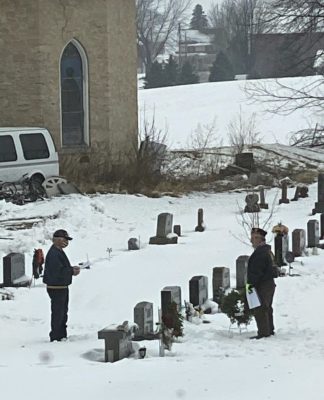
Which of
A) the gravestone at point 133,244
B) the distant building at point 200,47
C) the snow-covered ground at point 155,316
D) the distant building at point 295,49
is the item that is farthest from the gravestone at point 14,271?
the distant building at point 200,47

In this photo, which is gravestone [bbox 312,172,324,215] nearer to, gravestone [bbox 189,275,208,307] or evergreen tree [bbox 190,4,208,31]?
gravestone [bbox 189,275,208,307]

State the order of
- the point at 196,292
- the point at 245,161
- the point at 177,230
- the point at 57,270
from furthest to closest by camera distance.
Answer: the point at 245,161
the point at 177,230
the point at 196,292
the point at 57,270

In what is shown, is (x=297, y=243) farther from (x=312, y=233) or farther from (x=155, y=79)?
(x=155, y=79)

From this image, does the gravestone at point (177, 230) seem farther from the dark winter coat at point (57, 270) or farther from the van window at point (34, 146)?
the dark winter coat at point (57, 270)

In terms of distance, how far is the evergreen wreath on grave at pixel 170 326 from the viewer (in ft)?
32.1

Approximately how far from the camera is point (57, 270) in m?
10.9

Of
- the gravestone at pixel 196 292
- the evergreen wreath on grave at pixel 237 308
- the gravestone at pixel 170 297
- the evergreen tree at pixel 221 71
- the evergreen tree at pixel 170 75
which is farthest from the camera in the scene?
the evergreen tree at pixel 221 71

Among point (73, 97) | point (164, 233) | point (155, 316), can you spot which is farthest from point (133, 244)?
point (73, 97)

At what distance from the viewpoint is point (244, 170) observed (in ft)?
92.5

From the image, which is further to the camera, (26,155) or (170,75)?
(170,75)

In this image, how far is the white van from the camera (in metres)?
21.8

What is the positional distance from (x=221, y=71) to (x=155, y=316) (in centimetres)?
7264

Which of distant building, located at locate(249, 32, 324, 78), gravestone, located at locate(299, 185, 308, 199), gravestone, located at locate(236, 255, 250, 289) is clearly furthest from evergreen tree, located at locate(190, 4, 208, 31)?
gravestone, located at locate(236, 255, 250, 289)

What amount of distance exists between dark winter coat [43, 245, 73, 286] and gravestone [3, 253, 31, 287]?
279 cm
